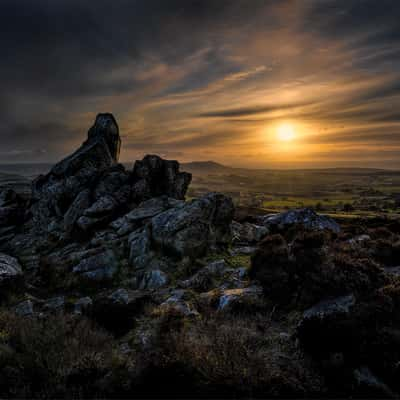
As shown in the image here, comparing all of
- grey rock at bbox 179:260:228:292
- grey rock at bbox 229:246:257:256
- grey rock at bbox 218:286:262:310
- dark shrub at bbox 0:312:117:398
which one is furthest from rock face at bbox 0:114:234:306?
dark shrub at bbox 0:312:117:398

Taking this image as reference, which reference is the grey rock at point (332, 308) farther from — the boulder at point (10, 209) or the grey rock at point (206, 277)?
the boulder at point (10, 209)

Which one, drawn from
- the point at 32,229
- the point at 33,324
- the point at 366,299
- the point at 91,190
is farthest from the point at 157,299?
the point at 32,229

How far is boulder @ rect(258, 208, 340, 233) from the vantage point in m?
25.1

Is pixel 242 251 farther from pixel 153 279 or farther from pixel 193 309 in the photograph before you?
pixel 193 309

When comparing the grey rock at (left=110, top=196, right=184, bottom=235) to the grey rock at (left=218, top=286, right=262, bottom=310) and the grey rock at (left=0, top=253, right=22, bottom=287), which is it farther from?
the grey rock at (left=218, top=286, right=262, bottom=310)

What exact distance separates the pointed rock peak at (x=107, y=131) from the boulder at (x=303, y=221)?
86.3 feet

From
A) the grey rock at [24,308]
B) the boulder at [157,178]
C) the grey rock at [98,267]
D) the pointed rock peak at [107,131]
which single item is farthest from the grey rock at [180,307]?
the pointed rock peak at [107,131]

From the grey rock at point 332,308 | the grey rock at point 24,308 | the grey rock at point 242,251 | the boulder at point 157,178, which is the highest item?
the boulder at point 157,178

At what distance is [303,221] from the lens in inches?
1031

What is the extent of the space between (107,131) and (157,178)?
43.2 ft

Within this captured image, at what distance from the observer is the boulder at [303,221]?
25052 millimetres

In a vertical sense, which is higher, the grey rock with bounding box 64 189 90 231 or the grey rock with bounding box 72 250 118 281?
the grey rock with bounding box 64 189 90 231

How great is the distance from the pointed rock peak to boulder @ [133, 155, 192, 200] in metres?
10.7

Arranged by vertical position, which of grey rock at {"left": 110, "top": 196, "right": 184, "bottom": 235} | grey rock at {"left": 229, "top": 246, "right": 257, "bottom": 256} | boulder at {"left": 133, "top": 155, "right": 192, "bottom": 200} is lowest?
grey rock at {"left": 229, "top": 246, "right": 257, "bottom": 256}
